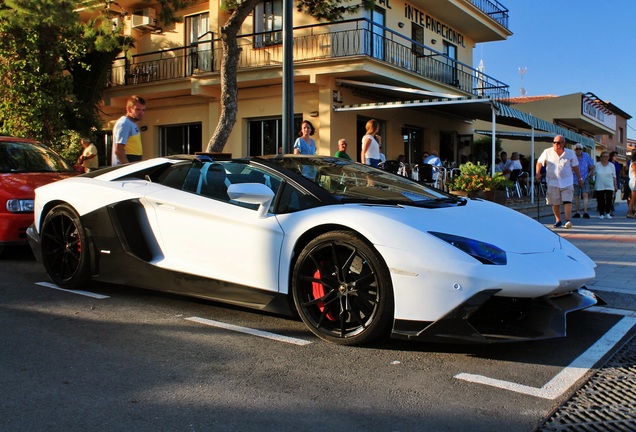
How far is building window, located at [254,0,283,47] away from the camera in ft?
56.4

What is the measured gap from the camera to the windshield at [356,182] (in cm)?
411

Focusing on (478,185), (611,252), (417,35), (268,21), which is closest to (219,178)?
(611,252)

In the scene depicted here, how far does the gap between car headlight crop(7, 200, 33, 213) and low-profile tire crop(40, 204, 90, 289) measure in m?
1.54

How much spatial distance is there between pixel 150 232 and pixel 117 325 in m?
0.77

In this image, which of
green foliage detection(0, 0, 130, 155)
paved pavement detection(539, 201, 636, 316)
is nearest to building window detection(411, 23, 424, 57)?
paved pavement detection(539, 201, 636, 316)

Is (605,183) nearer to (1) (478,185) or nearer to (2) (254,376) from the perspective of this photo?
(1) (478,185)

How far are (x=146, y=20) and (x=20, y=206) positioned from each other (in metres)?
14.7

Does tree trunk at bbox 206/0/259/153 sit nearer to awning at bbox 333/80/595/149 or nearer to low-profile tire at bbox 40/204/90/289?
awning at bbox 333/80/595/149

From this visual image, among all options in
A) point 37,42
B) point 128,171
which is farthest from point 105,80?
point 128,171

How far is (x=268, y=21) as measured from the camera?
1762 centimetres

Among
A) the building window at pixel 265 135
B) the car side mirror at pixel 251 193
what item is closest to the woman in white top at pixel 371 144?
the car side mirror at pixel 251 193

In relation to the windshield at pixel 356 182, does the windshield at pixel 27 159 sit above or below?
above

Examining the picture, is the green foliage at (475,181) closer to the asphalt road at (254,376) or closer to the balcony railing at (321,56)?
the balcony railing at (321,56)

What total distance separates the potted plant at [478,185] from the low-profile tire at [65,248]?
27.3ft
